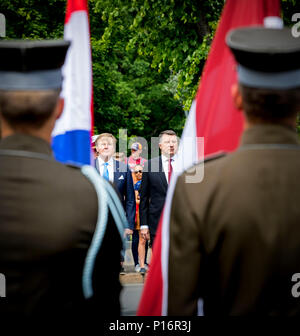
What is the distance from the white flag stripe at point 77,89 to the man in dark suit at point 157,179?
192 inches

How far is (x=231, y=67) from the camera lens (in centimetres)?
290

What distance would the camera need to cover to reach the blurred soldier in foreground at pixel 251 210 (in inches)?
82.0

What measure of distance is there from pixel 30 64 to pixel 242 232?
1.07m

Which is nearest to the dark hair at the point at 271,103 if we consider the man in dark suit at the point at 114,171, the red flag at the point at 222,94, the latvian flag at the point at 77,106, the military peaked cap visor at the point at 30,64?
the red flag at the point at 222,94

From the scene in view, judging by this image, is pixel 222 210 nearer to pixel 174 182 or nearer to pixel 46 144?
pixel 174 182

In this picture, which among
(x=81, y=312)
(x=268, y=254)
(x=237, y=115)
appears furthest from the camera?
(x=237, y=115)

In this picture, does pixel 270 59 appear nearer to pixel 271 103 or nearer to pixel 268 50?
pixel 268 50

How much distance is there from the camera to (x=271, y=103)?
2164mm

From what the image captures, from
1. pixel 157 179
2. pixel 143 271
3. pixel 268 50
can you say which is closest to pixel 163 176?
pixel 157 179

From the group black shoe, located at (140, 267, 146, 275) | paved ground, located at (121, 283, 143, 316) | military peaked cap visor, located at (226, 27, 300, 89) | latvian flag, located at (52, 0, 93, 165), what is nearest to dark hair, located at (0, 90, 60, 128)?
military peaked cap visor, located at (226, 27, 300, 89)

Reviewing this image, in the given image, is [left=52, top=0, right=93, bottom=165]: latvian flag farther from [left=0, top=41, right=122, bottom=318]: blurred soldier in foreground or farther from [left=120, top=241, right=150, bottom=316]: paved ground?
[left=120, top=241, right=150, bottom=316]: paved ground

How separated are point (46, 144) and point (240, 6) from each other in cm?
137

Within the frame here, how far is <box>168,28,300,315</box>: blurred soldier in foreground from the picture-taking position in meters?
2.08
